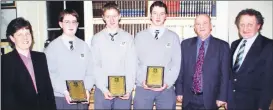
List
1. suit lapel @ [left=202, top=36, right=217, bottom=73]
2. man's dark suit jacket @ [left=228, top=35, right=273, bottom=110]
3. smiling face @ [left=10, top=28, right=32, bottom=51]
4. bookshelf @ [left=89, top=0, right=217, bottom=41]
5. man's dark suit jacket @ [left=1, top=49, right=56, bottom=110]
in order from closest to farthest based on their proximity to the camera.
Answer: man's dark suit jacket @ [left=1, top=49, right=56, bottom=110], smiling face @ [left=10, top=28, right=32, bottom=51], man's dark suit jacket @ [left=228, top=35, right=273, bottom=110], suit lapel @ [left=202, top=36, right=217, bottom=73], bookshelf @ [left=89, top=0, right=217, bottom=41]

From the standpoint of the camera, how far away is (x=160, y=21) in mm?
3094

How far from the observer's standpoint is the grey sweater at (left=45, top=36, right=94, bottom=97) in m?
2.91

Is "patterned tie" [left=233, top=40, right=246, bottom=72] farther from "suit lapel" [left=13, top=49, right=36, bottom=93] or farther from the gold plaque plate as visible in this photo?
"suit lapel" [left=13, top=49, right=36, bottom=93]

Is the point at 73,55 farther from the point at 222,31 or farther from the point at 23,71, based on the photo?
the point at 222,31

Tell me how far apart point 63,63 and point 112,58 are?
52 cm

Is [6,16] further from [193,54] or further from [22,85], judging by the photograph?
[193,54]

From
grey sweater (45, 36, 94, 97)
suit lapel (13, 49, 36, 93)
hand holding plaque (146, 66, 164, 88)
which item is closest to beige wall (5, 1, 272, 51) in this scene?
grey sweater (45, 36, 94, 97)

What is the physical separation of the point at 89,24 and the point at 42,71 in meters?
1.41

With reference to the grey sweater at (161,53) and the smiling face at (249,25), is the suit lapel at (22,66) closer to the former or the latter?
the grey sweater at (161,53)

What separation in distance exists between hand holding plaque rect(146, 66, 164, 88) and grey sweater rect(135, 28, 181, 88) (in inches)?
3.1

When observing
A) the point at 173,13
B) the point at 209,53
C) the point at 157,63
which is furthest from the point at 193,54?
the point at 173,13

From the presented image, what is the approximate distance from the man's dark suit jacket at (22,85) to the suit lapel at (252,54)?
78.0 inches

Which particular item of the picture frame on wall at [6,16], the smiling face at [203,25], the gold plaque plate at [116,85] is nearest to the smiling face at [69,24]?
the gold plaque plate at [116,85]

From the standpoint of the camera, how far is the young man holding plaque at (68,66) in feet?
9.57
